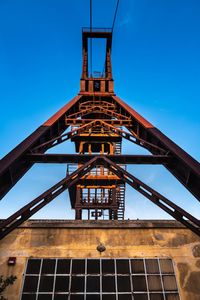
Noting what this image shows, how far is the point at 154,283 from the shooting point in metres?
6.86

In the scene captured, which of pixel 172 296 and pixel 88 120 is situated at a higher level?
pixel 88 120

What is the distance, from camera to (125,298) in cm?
657

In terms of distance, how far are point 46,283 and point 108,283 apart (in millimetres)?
1509

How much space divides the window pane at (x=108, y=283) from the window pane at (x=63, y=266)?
929 millimetres

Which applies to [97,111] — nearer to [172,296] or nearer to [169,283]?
[169,283]

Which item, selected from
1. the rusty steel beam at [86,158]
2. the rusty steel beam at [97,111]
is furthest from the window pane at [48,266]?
the rusty steel beam at [97,111]

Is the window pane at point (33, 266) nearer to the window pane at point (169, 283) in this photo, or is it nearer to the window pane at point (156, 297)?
the window pane at point (156, 297)

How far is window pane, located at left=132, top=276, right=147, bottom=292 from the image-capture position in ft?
22.2

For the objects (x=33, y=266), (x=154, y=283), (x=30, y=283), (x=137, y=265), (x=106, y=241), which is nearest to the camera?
(x=30, y=283)

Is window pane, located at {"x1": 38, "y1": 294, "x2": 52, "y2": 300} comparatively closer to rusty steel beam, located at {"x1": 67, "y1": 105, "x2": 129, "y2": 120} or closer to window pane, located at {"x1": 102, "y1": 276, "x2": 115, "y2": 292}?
window pane, located at {"x1": 102, "y1": 276, "x2": 115, "y2": 292}

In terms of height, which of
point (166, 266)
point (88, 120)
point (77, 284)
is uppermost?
point (88, 120)

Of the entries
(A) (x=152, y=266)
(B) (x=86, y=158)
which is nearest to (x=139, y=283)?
(A) (x=152, y=266)

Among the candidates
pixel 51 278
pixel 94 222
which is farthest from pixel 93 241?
pixel 51 278

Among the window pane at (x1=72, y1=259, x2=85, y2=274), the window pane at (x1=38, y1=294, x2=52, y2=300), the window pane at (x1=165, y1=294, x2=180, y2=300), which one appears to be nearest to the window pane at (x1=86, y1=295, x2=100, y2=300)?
the window pane at (x1=72, y1=259, x2=85, y2=274)
